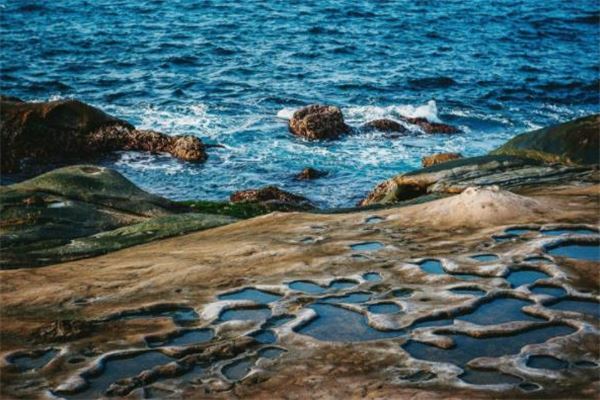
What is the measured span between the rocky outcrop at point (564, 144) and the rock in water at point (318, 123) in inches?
367

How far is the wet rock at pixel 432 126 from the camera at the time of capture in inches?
984

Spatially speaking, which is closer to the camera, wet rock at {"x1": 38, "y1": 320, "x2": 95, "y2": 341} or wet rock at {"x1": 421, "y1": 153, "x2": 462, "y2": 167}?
wet rock at {"x1": 38, "y1": 320, "x2": 95, "y2": 341}

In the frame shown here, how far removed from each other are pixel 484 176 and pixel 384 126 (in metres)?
→ 12.5

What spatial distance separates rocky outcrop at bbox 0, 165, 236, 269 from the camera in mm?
9164

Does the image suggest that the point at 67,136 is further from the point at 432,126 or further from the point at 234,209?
the point at 432,126

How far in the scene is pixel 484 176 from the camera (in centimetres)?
1238

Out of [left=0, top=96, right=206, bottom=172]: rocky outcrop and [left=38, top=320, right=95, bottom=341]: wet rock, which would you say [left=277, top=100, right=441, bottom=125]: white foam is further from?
[left=38, top=320, right=95, bottom=341]: wet rock

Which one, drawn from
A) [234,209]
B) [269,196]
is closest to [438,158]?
[269,196]

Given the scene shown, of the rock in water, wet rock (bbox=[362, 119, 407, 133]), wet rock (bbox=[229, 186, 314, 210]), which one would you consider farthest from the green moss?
wet rock (bbox=[362, 119, 407, 133])

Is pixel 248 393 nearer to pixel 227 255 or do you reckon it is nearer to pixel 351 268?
pixel 351 268

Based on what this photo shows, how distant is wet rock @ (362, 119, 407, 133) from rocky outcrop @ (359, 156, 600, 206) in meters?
10.8

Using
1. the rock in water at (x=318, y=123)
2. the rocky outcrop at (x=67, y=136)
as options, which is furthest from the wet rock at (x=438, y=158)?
the rocky outcrop at (x=67, y=136)

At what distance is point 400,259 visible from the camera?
675cm

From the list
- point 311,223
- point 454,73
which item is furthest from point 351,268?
point 454,73
